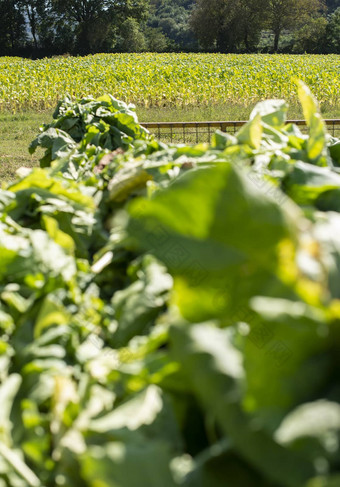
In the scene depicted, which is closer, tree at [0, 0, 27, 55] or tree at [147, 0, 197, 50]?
tree at [0, 0, 27, 55]

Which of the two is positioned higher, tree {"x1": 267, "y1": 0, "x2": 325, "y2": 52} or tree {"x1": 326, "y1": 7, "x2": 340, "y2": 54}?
tree {"x1": 267, "y1": 0, "x2": 325, "y2": 52}

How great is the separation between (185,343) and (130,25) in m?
57.4

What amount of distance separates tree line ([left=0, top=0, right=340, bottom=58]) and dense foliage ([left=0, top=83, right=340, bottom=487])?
50.8m

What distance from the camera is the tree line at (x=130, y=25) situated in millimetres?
49875

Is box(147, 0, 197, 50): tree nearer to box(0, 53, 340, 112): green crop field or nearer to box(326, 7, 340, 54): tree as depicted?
box(326, 7, 340, 54): tree

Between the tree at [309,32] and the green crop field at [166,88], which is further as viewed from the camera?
the tree at [309,32]

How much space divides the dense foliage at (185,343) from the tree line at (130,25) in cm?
5084

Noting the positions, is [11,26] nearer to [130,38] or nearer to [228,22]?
[130,38]

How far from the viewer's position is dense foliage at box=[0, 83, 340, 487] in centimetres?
69

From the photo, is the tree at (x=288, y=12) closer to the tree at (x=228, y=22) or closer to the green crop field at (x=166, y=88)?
the tree at (x=228, y=22)

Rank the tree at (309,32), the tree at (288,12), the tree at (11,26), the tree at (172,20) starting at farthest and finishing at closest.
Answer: the tree at (172,20), the tree at (288,12), the tree at (309,32), the tree at (11,26)

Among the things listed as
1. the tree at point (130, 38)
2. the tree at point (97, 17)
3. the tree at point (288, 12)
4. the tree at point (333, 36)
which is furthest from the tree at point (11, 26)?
the tree at point (333, 36)

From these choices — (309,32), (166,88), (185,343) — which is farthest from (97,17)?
(185,343)

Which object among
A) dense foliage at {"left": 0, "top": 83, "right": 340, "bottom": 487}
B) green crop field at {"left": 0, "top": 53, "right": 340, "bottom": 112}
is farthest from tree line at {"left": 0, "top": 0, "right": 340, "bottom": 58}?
dense foliage at {"left": 0, "top": 83, "right": 340, "bottom": 487}
